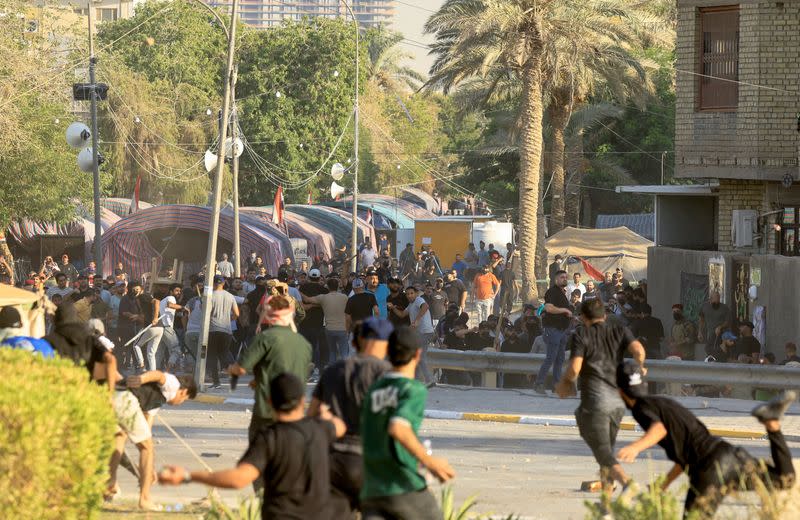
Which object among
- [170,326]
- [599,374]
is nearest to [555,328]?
[170,326]

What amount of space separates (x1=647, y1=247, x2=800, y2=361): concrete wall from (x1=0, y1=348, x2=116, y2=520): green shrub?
1513 cm

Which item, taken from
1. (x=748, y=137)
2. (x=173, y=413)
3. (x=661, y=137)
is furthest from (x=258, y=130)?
(x=173, y=413)

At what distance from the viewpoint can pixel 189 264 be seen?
144 ft

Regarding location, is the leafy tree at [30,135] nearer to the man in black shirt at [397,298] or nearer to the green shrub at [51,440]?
the man in black shirt at [397,298]

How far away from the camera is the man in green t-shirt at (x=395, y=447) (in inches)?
273

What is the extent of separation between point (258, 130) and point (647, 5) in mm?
28129

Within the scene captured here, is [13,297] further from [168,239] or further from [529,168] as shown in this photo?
[168,239]

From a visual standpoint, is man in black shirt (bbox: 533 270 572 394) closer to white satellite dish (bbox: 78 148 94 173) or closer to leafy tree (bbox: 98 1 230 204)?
white satellite dish (bbox: 78 148 94 173)

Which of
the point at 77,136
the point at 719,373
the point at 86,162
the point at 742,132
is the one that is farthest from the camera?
the point at 86,162

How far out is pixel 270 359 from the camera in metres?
10.1

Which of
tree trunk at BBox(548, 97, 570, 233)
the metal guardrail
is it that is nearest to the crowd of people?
the metal guardrail

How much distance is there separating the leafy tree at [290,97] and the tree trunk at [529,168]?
3234 cm

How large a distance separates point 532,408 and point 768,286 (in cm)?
698

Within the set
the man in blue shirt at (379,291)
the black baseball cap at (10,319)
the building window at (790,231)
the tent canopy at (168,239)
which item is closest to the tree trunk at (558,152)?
the tent canopy at (168,239)
